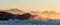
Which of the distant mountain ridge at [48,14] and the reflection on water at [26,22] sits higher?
the distant mountain ridge at [48,14]

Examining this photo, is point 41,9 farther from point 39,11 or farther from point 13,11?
point 13,11

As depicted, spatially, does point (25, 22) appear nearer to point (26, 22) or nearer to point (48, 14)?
point (26, 22)

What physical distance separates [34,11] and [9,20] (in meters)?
0.54

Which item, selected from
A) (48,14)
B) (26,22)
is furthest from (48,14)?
(26,22)

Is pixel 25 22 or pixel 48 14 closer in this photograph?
pixel 25 22

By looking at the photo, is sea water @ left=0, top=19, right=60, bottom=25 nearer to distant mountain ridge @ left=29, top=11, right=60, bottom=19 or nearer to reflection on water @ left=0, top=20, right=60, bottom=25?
reflection on water @ left=0, top=20, right=60, bottom=25

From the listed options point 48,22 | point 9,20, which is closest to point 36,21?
point 48,22

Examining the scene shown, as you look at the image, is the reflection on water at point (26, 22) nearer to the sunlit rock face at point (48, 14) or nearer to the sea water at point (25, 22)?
the sea water at point (25, 22)

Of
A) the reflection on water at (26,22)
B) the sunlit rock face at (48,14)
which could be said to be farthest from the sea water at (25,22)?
the sunlit rock face at (48,14)

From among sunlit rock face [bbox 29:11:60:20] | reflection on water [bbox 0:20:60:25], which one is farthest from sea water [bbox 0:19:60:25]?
sunlit rock face [bbox 29:11:60:20]

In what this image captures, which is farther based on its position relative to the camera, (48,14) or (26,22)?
(48,14)

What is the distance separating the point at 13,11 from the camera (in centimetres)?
166

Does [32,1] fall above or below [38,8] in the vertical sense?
above

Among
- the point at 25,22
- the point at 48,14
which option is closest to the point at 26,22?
the point at 25,22
